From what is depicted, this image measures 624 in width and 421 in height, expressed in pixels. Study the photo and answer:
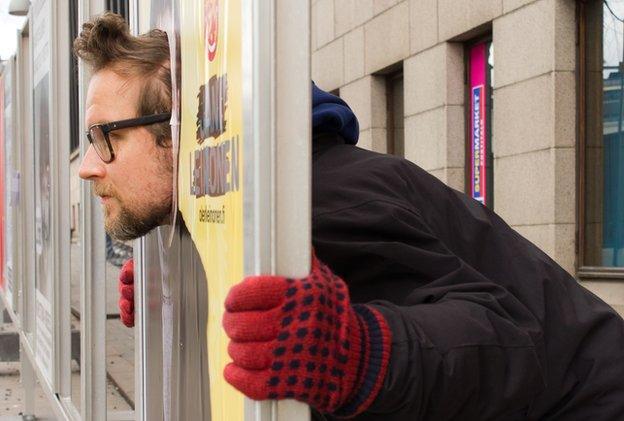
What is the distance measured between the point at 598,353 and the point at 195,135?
2.92ft

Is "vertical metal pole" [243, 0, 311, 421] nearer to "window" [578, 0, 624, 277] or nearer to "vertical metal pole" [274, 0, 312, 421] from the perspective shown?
"vertical metal pole" [274, 0, 312, 421]

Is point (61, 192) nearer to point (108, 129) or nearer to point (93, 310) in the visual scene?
point (93, 310)

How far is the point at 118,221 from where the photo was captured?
2.30 m

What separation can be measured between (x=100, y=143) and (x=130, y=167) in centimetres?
9

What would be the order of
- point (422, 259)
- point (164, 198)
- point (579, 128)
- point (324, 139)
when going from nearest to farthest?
1. point (422, 259)
2. point (324, 139)
3. point (164, 198)
4. point (579, 128)

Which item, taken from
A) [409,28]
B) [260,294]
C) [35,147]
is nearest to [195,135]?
[260,294]

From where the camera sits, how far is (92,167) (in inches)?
89.8

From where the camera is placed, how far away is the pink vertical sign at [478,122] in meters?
9.88

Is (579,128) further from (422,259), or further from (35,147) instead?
(422,259)

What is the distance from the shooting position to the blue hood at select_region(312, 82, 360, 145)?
78.6 inches

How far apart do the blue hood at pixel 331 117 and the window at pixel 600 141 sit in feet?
21.4

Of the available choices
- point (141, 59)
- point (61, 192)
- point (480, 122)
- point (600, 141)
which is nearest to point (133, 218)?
point (141, 59)

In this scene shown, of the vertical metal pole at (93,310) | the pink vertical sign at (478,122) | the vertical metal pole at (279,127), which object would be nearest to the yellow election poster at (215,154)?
the vertical metal pole at (279,127)

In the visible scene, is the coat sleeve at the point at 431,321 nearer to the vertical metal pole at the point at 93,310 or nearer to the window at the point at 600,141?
the vertical metal pole at the point at 93,310
